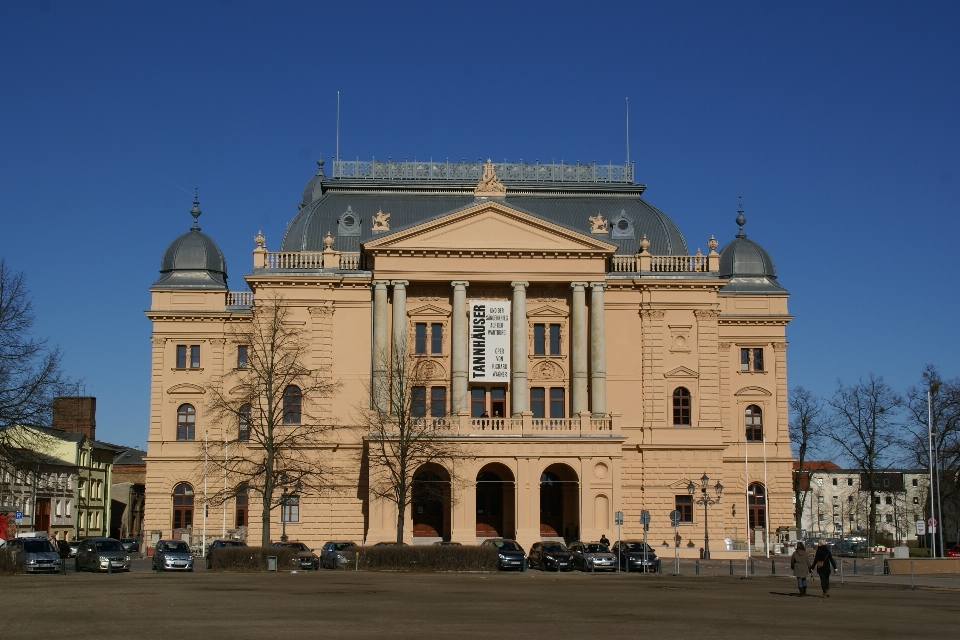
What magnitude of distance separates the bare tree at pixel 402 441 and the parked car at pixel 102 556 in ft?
50.8

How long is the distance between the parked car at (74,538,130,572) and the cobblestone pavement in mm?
5923

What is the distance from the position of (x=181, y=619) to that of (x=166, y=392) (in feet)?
176

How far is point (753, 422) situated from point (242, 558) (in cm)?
4135

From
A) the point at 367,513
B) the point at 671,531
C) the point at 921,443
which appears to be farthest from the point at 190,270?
the point at 921,443

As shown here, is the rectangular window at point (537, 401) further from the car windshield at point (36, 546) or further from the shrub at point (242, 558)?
the car windshield at point (36, 546)

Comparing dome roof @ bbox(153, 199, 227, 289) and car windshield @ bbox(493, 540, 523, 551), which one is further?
dome roof @ bbox(153, 199, 227, 289)

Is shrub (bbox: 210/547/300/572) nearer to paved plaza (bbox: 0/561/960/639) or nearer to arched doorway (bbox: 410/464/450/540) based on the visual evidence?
paved plaza (bbox: 0/561/960/639)

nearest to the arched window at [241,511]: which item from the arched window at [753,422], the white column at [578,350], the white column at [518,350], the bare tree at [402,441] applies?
the bare tree at [402,441]

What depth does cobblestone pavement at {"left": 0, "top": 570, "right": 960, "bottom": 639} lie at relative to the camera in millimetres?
28016

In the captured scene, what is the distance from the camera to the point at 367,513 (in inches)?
3046

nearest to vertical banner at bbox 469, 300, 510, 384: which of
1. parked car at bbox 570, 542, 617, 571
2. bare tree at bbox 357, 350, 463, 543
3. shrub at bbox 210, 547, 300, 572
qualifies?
bare tree at bbox 357, 350, 463, 543

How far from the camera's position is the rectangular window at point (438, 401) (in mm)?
79312

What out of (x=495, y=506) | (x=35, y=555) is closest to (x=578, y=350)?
(x=495, y=506)

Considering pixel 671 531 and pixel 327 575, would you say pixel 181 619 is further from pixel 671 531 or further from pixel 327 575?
pixel 671 531
